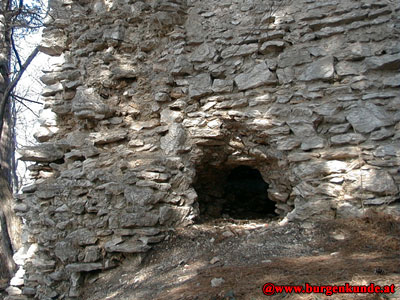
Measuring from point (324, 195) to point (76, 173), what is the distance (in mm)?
3330

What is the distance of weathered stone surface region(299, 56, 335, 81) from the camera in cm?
419

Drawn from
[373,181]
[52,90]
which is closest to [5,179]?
[52,90]

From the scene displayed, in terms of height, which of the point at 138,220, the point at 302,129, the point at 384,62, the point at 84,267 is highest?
the point at 384,62

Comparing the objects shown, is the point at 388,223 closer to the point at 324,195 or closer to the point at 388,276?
the point at 324,195

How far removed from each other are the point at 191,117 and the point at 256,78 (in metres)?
1.07

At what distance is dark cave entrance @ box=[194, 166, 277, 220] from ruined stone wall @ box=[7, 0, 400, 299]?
260 millimetres

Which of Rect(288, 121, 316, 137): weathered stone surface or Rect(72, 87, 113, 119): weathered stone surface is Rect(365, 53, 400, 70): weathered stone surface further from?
Rect(72, 87, 113, 119): weathered stone surface

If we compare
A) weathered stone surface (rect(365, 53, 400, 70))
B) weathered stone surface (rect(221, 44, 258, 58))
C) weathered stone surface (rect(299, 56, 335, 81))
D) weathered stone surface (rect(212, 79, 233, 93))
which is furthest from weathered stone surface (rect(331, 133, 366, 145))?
weathered stone surface (rect(221, 44, 258, 58))

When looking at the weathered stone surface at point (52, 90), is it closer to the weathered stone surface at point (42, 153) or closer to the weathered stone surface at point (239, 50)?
the weathered stone surface at point (42, 153)

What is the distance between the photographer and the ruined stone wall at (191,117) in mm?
3971

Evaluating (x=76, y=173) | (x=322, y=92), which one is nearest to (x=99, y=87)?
(x=76, y=173)

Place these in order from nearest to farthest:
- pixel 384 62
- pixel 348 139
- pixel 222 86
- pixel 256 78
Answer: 1. pixel 348 139
2. pixel 384 62
3. pixel 256 78
4. pixel 222 86

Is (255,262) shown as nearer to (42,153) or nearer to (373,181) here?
(373,181)

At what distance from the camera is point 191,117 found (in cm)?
477
